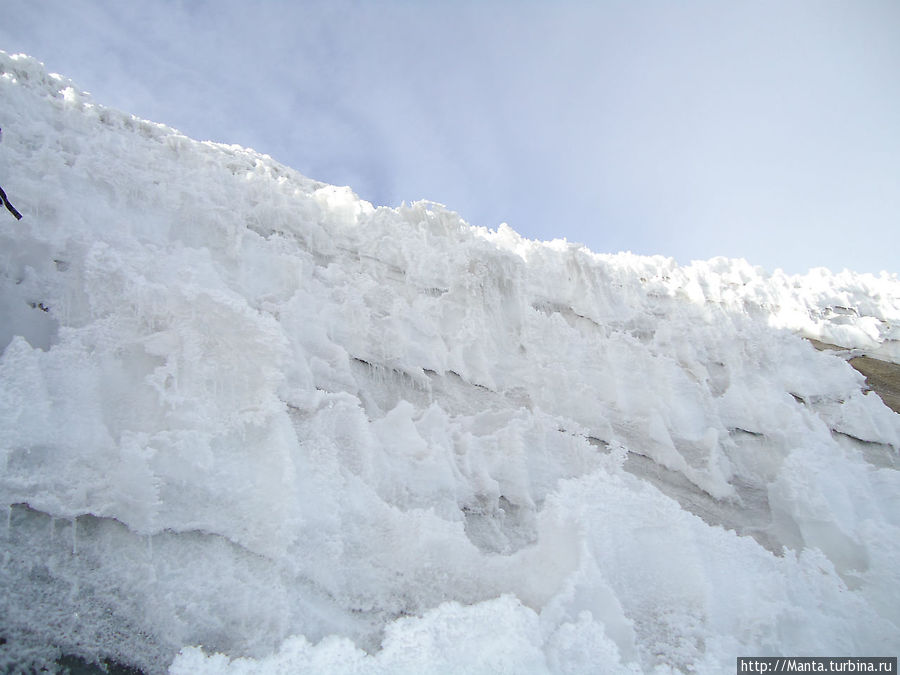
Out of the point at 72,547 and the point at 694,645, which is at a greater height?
the point at 72,547

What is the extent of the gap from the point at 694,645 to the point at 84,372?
5.76m

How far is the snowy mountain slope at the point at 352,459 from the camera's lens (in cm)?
346

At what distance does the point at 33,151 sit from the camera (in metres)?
6.33

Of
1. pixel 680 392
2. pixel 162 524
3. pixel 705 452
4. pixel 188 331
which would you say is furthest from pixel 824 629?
pixel 188 331

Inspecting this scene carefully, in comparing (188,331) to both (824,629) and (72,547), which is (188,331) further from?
(824,629)

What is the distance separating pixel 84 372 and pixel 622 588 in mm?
5186

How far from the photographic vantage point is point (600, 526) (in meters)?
4.86

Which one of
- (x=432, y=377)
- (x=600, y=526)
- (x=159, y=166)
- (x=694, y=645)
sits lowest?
(x=694, y=645)

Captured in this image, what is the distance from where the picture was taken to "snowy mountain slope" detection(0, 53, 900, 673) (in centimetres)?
346

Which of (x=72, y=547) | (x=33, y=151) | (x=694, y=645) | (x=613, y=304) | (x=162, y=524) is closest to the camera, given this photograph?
(x=72, y=547)

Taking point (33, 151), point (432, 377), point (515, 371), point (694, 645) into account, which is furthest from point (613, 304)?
point (33, 151)

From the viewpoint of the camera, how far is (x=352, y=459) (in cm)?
490

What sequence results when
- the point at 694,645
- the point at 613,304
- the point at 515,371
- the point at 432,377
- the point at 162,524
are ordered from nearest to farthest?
the point at 162,524 < the point at 694,645 < the point at 432,377 < the point at 515,371 < the point at 613,304

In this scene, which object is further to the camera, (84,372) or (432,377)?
(432,377)
